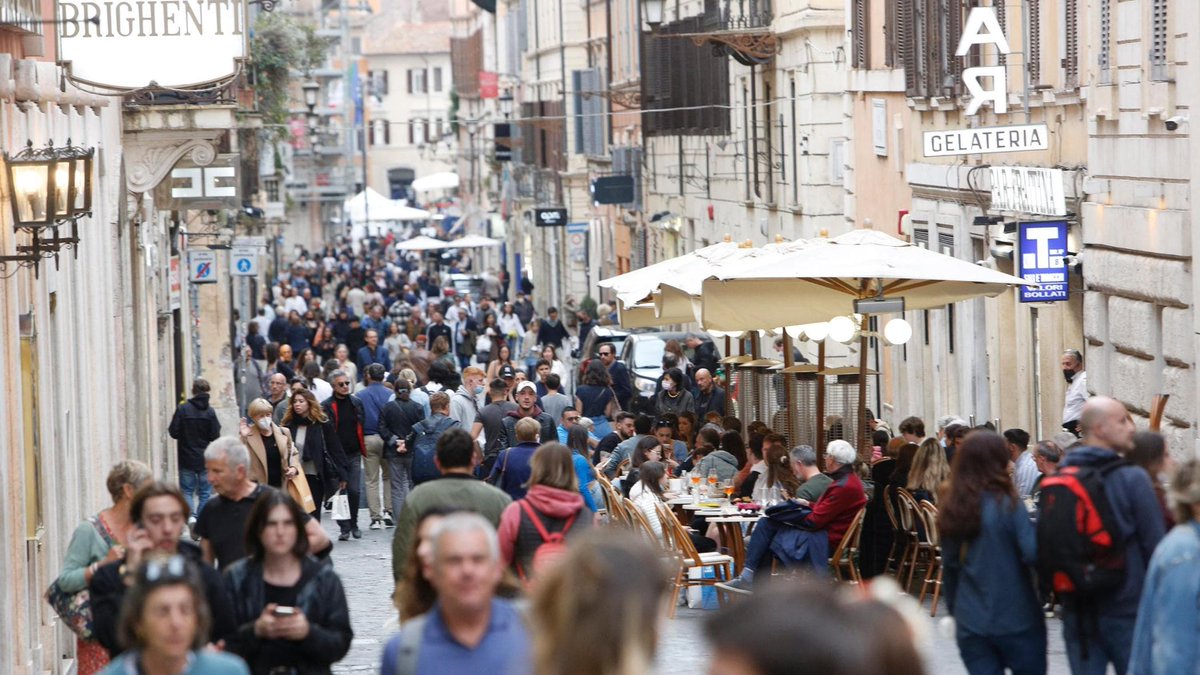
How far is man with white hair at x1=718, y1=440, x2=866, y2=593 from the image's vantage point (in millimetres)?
13344

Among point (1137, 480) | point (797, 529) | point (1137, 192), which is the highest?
point (1137, 192)

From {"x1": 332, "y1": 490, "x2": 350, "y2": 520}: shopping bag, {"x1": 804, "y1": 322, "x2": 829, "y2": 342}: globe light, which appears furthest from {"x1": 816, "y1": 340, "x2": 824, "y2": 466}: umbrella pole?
{"x1": 332, "y1": 490, "x2": 350, "y2": 520}: shopping bag

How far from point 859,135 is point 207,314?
11491 mm

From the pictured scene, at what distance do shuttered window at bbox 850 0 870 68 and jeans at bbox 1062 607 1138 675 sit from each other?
20690 mm

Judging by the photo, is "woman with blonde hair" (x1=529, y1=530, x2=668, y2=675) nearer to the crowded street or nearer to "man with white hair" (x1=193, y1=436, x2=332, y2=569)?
the crowded street

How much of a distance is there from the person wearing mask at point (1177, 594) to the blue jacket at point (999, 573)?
124 centimetres

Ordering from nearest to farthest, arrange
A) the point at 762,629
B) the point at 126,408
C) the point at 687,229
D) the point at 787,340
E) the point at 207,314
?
the point at 762,629, the point at 787,340, the point at 126,408, the point at 207,314, the point at 687,229

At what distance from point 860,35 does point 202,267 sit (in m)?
9.64

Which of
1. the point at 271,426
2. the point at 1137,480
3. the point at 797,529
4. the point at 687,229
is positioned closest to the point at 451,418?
the point at 271,426

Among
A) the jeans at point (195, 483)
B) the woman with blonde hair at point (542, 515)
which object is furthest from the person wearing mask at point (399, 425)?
the woman with blonde hair at point (542, 515)

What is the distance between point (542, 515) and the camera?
9.68 metres

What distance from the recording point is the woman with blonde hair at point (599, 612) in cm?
430

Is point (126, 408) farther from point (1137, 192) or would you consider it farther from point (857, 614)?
point (857, 614)

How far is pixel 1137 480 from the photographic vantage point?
8.31m
